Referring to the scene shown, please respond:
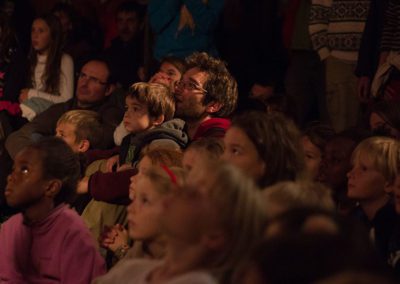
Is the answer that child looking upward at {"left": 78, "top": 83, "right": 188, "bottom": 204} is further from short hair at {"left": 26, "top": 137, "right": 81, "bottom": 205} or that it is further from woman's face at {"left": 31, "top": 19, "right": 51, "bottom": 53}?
woman's face at {"left": 31, "top": 19, "right": 51, "bottom": 53}

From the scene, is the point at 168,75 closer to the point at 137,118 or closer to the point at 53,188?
the point at 137,118

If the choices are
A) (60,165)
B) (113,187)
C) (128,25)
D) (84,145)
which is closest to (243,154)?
(60,165)

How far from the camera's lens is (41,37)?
23.9 feet

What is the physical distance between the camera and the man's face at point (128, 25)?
24.9 feet

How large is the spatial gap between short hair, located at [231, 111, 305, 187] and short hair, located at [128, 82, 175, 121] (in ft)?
4.78

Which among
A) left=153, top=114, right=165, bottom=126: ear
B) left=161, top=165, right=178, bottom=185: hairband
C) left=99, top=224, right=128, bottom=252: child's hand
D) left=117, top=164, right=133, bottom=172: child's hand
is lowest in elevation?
left=99, top=224, right=128, bottom=252: child's hand

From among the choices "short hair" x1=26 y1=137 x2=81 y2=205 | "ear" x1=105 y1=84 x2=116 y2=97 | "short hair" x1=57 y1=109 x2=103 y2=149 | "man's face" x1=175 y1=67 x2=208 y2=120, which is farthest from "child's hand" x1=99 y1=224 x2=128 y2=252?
"ear" x1=105 y1=84 x2=116 y2=97

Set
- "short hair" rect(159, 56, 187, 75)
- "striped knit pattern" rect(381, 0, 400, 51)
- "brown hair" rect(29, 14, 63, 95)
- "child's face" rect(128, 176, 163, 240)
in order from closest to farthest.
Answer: "child's face" rect(128, 176, 163, 240), "striped knit pattern" rect(381, 0, 400, 51), "short hair" rect(159, 56, 187, 75), "brown hair" rect(29, 14, 63, 95)

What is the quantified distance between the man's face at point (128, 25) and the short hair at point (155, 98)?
2.20m

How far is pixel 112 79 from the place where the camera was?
22.5ft

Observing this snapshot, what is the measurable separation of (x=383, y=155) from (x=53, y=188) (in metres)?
1.37

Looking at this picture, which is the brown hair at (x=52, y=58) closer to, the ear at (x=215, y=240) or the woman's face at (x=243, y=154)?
the woman's face at (x=243, y=154)

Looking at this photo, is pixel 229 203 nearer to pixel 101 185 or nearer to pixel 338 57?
pixel 101 185

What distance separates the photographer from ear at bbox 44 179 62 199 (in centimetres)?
432
